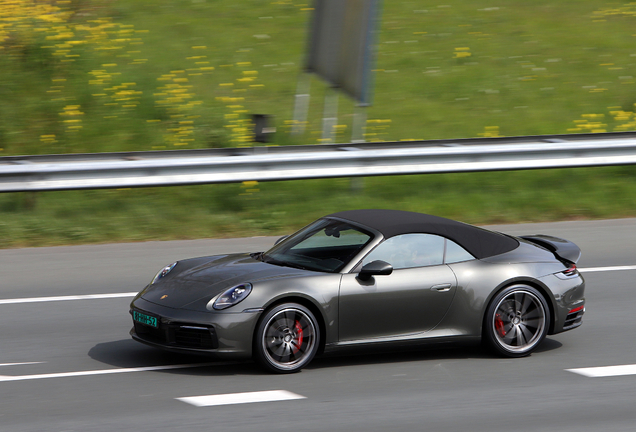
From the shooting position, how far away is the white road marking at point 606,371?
653 centimetres

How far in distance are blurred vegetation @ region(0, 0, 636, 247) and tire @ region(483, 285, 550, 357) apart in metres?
5.06

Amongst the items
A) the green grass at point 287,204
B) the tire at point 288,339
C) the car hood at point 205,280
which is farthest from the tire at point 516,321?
the green grass at point 287,204

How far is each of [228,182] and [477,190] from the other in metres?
3.92

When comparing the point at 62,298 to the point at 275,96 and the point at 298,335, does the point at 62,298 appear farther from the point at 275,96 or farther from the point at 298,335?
the point at 275,96

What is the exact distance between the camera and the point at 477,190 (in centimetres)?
1293

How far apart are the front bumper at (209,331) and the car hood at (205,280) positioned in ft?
0.34

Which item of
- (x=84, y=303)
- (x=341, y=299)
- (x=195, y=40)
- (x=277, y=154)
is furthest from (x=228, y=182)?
(x=195, y=40)

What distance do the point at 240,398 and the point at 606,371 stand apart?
287cm

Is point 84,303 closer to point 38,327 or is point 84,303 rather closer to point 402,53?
point 38,327

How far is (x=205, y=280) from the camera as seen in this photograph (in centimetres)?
655

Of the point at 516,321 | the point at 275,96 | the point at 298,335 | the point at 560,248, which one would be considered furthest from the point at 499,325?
the point at 275,96

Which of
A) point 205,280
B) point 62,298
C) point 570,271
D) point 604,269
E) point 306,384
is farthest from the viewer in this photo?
point 604,269

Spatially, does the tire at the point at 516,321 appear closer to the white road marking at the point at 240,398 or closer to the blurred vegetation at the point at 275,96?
the white road marking at the point at 240,398

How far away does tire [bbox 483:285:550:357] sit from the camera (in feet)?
22.5
